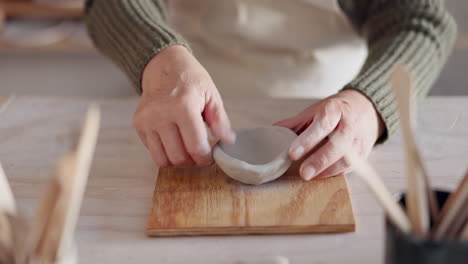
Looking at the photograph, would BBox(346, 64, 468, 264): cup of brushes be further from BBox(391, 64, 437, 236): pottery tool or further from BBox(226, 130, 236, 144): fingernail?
BBox(226, 130, 236, 144): fingernail

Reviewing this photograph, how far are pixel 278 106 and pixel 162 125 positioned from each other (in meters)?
0.27

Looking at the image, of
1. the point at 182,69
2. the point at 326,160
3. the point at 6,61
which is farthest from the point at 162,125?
the point at 6,61

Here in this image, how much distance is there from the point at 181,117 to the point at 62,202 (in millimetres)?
340

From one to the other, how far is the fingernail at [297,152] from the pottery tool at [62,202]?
33 centimetres

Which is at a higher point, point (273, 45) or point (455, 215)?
point (455, 215)

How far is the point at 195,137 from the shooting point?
0.69 meters

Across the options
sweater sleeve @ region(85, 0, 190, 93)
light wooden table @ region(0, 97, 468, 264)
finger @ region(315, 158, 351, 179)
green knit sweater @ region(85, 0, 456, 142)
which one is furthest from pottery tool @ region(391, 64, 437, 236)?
sweater sleeve @ region(85, 0, 190, 93)

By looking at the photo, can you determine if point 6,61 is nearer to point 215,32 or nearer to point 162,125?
point 215,32

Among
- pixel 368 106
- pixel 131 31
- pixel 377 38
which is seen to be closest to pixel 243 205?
pixel 368 106

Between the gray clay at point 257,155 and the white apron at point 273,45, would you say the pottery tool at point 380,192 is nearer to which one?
the gray clay at point 257,155

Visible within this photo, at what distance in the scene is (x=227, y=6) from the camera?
110 cm

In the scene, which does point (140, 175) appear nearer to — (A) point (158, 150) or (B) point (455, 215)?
(A) point (158, 150)

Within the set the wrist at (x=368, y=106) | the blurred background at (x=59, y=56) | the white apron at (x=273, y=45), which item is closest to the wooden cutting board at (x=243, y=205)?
the wrist at (x=368, y=106)

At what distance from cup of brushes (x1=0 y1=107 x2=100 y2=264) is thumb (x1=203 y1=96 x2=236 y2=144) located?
0.30 metres
